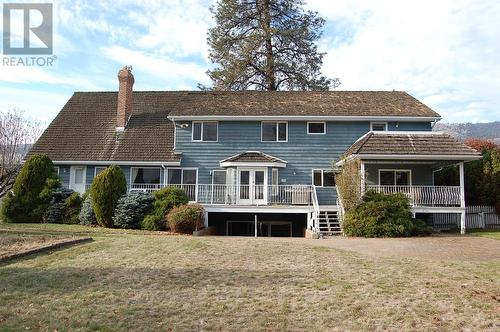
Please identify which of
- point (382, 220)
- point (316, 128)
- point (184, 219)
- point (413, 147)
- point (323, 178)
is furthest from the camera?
point (316, 128)

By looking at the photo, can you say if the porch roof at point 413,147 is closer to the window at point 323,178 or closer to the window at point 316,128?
the window at point 323,178

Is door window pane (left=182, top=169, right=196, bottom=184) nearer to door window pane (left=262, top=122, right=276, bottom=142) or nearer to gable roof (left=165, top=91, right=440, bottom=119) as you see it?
gable roof (left=165, top=91, right=440, bottom=119)

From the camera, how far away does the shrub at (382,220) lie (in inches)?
745

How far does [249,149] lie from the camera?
88.7 ft

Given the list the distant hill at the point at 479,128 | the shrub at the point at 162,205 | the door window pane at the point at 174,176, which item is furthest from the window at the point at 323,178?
the distant hill at the point at 479,128

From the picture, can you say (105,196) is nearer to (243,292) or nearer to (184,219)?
(184,219)

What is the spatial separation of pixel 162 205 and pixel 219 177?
6216 millimetres

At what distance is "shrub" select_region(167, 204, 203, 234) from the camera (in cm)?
1978

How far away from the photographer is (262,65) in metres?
38.4

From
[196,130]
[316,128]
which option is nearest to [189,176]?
[196,130]

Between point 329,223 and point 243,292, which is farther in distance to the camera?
point 329,223

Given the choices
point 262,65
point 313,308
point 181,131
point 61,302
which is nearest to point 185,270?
point 61,302

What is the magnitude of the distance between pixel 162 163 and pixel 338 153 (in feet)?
34.8

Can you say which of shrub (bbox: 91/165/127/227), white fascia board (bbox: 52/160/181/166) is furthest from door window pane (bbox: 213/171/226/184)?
shrub (bbox: 91/165/127/227)
